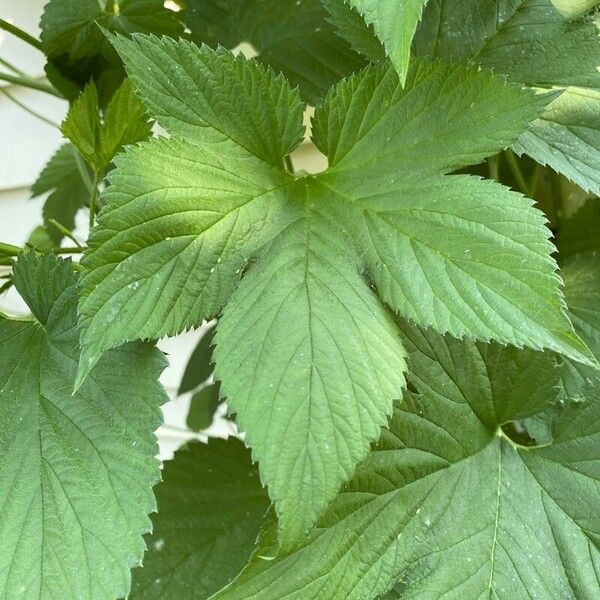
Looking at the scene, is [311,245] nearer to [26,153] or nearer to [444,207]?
[444,207]

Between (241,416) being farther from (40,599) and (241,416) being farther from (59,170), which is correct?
(59,170)

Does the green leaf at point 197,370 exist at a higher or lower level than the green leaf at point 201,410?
higher

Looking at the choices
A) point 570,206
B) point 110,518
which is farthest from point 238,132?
point 570,206

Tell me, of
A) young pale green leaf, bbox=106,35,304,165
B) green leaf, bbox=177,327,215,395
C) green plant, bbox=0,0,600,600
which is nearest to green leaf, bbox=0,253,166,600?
green plant, bbox=0,0,600,600

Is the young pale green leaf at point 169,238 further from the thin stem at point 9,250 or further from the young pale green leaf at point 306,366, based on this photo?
the thin stem at point 9,250

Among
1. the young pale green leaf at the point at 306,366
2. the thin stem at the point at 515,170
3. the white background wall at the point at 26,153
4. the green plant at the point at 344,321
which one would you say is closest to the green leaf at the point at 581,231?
the thin stem at the point at 515,170

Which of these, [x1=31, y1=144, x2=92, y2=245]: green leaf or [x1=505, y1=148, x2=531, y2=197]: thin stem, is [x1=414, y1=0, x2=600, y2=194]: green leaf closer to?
[x1=505, y1=148, x2=531, y2=197]: thin stem
